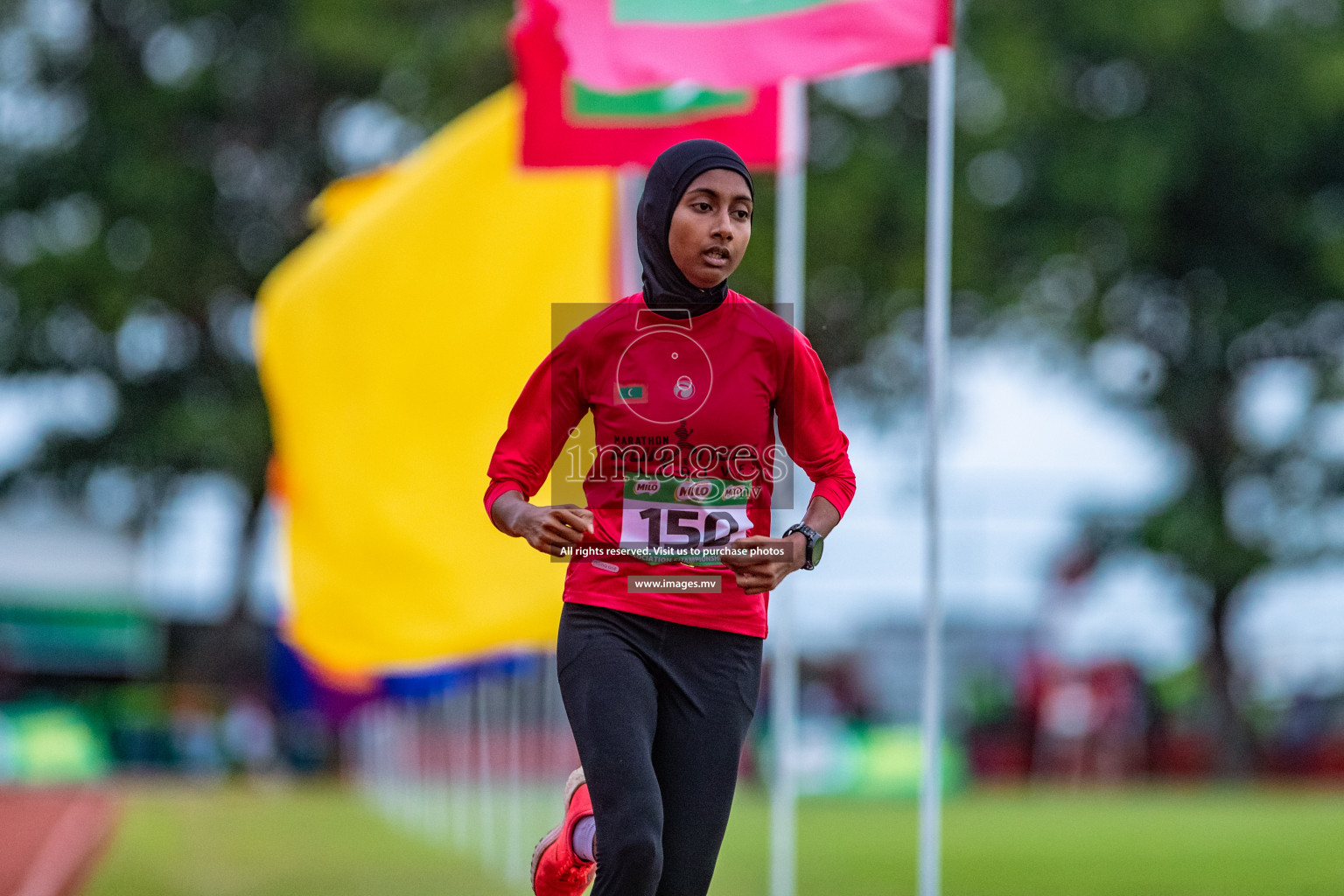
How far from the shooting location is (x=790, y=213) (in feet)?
35.3

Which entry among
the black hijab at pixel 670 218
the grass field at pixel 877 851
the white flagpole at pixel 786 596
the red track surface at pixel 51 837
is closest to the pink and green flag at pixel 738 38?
the white flagpole at pixel 786 596

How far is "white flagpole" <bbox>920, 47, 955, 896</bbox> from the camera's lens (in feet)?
24.2

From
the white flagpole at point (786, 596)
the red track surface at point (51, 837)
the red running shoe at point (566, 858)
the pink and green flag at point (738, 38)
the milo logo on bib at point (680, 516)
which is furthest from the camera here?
the red track surface at point (51, 837)

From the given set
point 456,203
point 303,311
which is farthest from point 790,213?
point 303,311

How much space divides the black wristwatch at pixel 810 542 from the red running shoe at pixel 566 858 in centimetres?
92

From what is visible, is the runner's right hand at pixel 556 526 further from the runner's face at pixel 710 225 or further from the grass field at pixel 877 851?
the grass field at pixel 877 851

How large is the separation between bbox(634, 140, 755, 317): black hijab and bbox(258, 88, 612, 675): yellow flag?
6484 millimetres

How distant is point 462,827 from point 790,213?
9.32 m

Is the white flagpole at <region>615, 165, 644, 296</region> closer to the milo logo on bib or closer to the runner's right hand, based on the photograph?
the milo logo on bib

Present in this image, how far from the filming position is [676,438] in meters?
5.00

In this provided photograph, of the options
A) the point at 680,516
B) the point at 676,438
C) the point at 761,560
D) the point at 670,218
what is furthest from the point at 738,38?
the point at 761,560

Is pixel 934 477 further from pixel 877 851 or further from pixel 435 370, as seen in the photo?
pixel 877 851

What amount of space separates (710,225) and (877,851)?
36.4 ft

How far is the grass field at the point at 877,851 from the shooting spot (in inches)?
471
